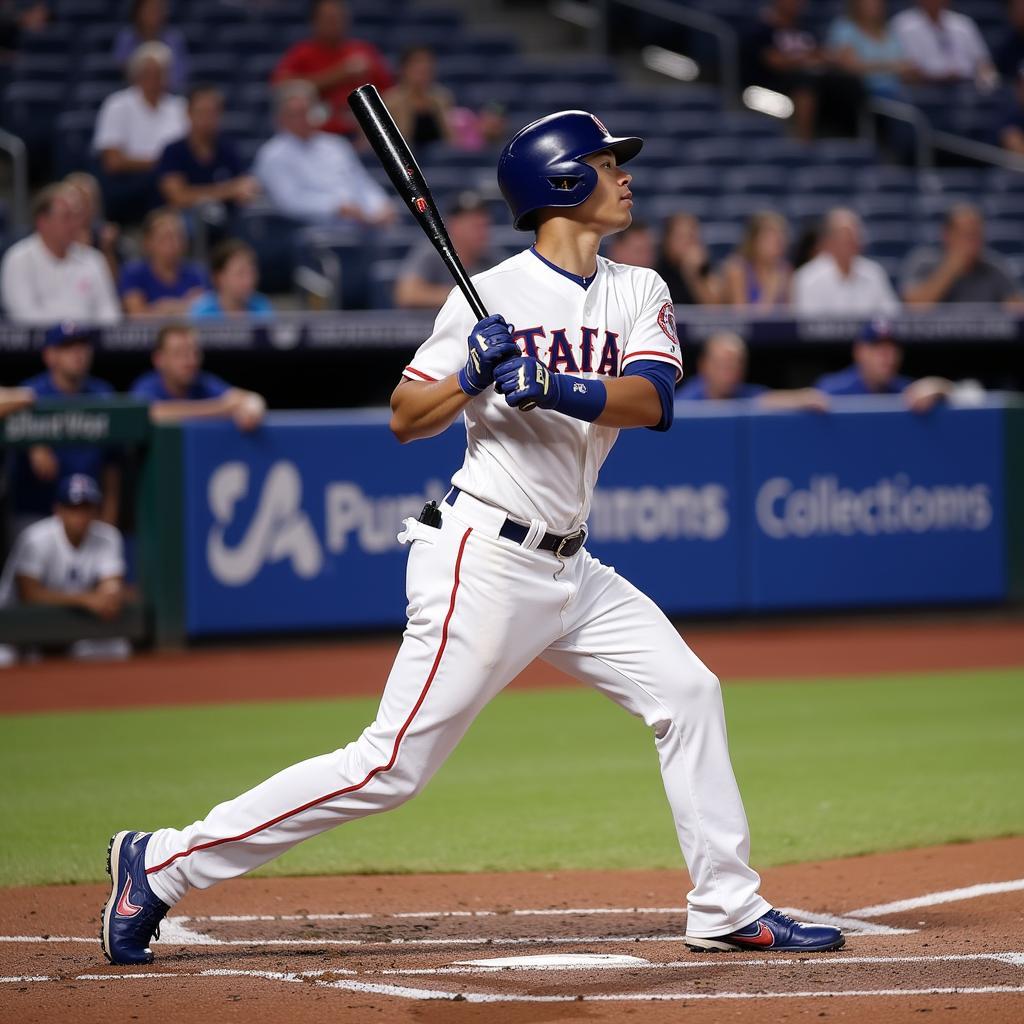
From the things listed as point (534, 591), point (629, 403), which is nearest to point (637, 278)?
point (629, 403)

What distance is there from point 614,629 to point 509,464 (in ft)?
1.50

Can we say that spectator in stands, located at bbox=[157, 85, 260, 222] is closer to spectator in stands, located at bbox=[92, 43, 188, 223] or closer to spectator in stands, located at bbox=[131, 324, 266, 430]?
spectator in stands, located at bbox=[92, 43, 188, 223]

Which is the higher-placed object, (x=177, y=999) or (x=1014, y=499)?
(x=1014, y=499)

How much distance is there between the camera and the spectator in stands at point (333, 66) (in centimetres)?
1227

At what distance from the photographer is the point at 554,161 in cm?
392

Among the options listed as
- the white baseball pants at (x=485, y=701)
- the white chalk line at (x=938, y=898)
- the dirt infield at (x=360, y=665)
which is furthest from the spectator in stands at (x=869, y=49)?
the white baseball pants at (x=485, y=701)

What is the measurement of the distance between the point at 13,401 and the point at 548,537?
18.9 ft

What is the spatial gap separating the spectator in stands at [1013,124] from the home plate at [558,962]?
497 inches

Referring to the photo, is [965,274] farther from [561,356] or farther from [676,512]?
[561,356]

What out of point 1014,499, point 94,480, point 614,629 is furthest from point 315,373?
point 614,629

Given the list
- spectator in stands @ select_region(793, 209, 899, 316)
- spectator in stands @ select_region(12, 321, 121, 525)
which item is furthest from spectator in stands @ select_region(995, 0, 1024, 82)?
spectator in stands @ select_region(12, 321, 121, 525)

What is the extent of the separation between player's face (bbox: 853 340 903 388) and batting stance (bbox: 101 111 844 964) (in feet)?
22.4

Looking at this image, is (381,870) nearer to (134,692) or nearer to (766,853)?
(766,853)

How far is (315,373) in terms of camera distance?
1111 centimetres
